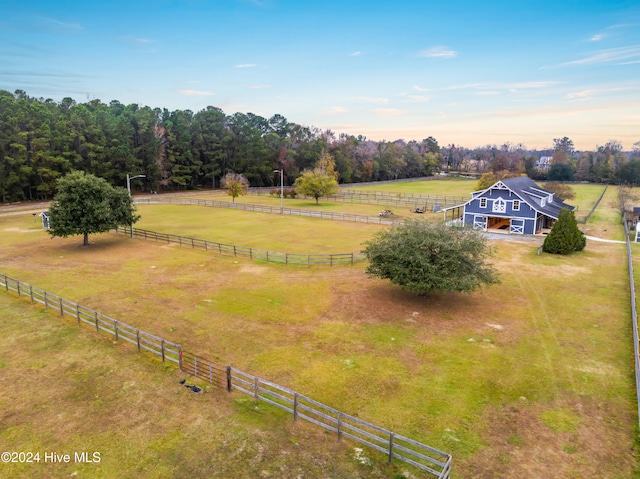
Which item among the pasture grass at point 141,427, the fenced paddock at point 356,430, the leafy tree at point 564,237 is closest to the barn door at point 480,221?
the leafy tree at point 564,237

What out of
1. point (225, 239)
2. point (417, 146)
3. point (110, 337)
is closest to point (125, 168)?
point (225, 239)

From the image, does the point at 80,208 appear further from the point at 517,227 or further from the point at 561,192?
the point at 561,192

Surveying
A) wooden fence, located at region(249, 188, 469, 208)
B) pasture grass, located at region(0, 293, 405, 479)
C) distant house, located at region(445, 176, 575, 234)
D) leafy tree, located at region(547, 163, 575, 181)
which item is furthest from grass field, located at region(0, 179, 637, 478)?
leafy tree, located at region(547, 163, 575, 181)

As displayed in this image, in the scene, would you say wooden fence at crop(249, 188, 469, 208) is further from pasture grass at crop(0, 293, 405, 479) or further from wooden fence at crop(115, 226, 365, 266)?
pasture grass at crop(0, 293, 405, 479)

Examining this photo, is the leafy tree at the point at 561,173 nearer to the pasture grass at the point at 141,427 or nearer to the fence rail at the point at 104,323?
the fence rail at the point at 104,323

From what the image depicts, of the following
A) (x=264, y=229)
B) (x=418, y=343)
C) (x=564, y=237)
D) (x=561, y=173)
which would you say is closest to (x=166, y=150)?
(x=264, y=229)
